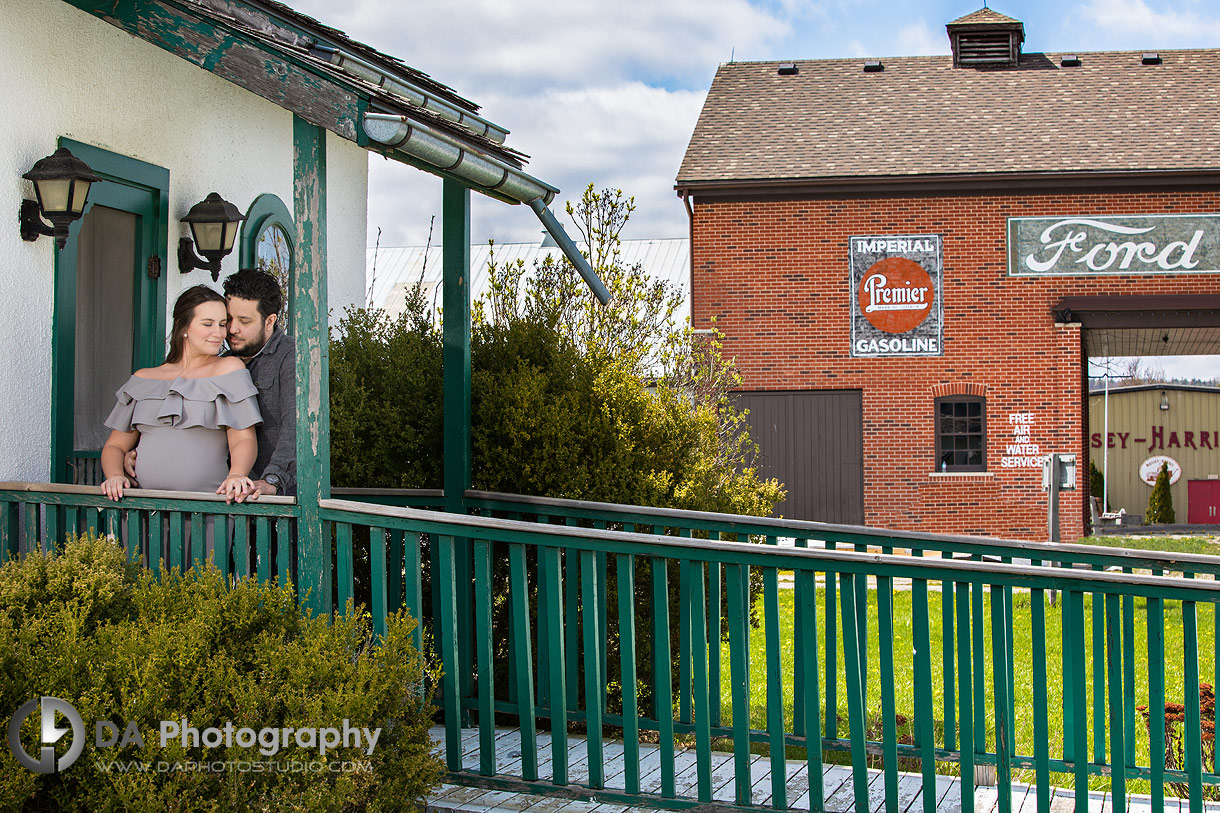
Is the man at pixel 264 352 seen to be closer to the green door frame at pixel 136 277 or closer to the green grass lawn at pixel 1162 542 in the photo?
the green door frame at pixel 136 277

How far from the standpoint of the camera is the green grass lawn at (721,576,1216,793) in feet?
20.8

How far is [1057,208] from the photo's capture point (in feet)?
60.8

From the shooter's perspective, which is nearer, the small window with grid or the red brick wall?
the red brick wall

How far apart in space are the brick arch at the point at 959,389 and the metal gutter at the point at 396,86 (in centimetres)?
1380

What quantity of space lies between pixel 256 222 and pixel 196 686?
14.2 feet

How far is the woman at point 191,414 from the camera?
13.7 feet

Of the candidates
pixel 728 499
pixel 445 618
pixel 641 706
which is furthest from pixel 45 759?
pixel 728 499

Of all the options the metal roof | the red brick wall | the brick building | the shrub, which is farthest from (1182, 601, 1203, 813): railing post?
the metal roof

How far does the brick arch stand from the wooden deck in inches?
567

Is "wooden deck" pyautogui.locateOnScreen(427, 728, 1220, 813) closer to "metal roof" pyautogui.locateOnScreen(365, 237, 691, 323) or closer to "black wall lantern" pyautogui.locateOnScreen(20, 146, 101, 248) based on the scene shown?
"black wall lantern" pyautogui.locateOnScreen(20, 146, 101, 248)

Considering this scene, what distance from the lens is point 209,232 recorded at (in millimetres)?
5934

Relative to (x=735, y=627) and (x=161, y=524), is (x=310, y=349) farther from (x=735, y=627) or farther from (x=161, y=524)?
(x=735, y=627)

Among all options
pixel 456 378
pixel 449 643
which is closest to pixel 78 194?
pixel 456 378

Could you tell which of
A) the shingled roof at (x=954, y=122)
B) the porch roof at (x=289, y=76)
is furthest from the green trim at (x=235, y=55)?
the shingled roof at (x=954, y=122)
